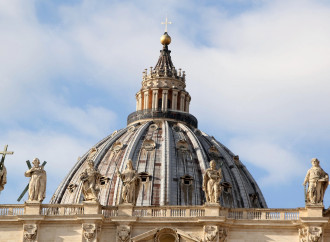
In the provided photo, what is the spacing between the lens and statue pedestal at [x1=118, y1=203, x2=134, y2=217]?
72.2 m

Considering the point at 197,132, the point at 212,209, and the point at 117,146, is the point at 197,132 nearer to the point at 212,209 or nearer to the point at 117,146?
the point at 117,146

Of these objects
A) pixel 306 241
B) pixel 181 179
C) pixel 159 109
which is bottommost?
pixel 306 241

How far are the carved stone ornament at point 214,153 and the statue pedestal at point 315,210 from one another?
68221 millimetres

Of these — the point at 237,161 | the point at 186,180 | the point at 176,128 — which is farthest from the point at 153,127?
the point at 186,180

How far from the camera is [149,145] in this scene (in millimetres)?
139000

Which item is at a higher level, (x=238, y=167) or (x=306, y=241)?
(x=238, y=167)

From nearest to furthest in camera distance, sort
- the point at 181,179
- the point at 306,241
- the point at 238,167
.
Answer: the point at 306,241 < the point at 181,179 < the point at 238,167

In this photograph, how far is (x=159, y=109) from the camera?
14725cm

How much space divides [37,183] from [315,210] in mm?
17906

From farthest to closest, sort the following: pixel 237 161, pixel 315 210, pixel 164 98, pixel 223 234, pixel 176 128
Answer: pixel 164 98, pixel 176 128, pixel 237 161, pixel 223 234, pixel 315 210

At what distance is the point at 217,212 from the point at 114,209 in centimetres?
675

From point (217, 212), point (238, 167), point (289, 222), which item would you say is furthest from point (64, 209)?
point (238, 167)

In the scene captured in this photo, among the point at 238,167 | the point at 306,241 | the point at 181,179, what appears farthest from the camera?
the point at 238,167

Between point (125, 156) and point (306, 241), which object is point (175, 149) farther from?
point (306, 241)
